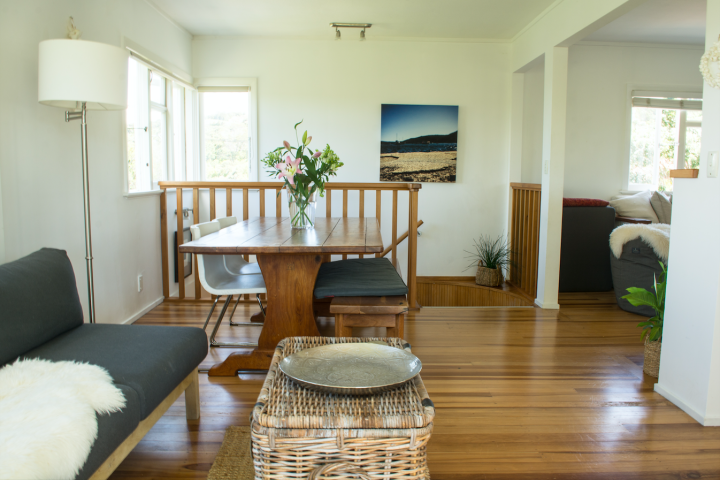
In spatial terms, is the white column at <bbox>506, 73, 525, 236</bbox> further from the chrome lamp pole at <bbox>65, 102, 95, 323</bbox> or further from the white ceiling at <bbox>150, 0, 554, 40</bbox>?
the chrome lamp pole at <bbox>65, 102, 95, 323</bbox>

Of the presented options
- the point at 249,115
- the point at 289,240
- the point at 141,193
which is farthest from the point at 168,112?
the point at 289,240

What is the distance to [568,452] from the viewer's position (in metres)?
1.91

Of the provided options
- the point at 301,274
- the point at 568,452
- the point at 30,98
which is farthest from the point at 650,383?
the point at 30,98

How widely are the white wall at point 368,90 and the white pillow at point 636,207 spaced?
3.63ft

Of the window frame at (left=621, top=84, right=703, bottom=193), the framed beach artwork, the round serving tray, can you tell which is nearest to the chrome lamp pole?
the round serving tray

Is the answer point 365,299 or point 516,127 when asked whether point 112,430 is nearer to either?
point 365,299

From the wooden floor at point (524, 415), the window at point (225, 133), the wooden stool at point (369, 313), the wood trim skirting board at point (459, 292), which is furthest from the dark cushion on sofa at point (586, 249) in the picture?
the window at point (225, 133)

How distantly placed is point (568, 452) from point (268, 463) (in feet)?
4.13

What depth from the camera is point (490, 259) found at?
5137 mm

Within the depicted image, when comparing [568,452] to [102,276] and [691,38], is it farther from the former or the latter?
[691,38]

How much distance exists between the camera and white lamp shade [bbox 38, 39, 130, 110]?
2.14 meters

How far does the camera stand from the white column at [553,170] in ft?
13.1

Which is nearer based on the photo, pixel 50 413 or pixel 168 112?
pixel 50 413

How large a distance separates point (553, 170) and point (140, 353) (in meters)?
3.37
